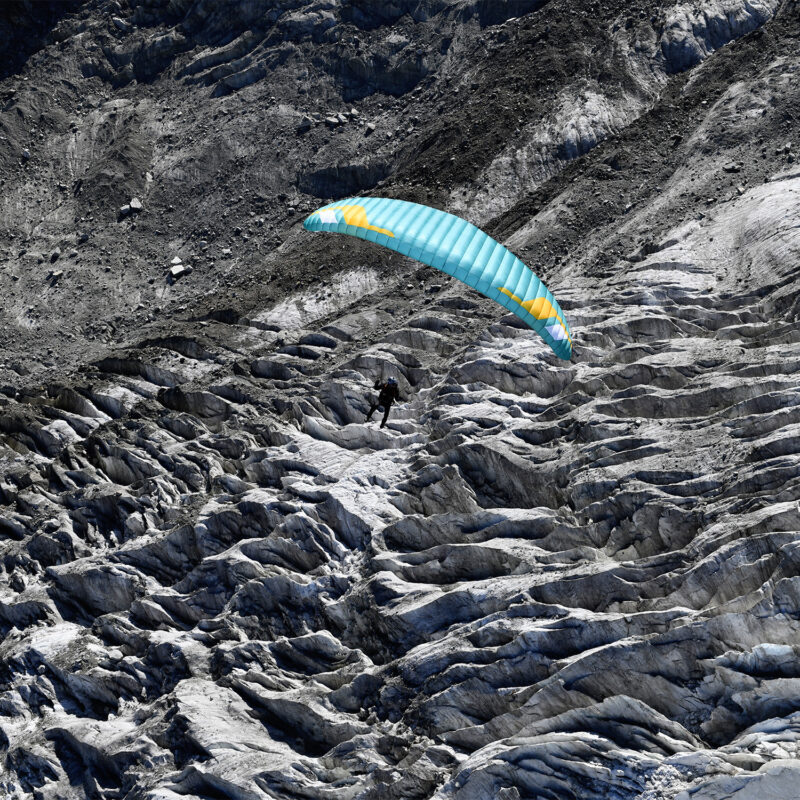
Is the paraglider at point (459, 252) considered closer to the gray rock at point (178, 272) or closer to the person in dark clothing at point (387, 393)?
the person in dark clothing at point (387, 393)

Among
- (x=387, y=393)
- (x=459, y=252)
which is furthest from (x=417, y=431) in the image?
(x=459, y=252)

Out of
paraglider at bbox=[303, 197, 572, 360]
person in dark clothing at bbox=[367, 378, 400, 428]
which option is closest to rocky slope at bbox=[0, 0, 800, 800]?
person in dark clothing at bbox=[367, 378, 400, 428]

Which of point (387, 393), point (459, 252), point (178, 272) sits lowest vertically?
point (387, 393)

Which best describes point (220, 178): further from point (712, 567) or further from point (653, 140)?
point (712, 567)

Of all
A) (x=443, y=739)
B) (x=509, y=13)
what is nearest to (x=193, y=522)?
(x=443, y=739)

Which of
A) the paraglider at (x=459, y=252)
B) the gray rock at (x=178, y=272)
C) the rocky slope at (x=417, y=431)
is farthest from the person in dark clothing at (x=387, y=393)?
the gray rock at (x=178, y=272)

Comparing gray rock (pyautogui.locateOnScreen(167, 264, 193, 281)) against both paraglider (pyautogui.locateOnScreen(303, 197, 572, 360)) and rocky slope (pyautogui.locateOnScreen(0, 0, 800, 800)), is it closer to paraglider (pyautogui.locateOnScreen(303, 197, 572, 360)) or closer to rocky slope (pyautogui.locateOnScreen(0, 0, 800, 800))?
rocky slope (pyautogui.locateOnScreen(0, 0, 800, 800))

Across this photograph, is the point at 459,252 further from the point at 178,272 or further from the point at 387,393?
the point at 178,272
